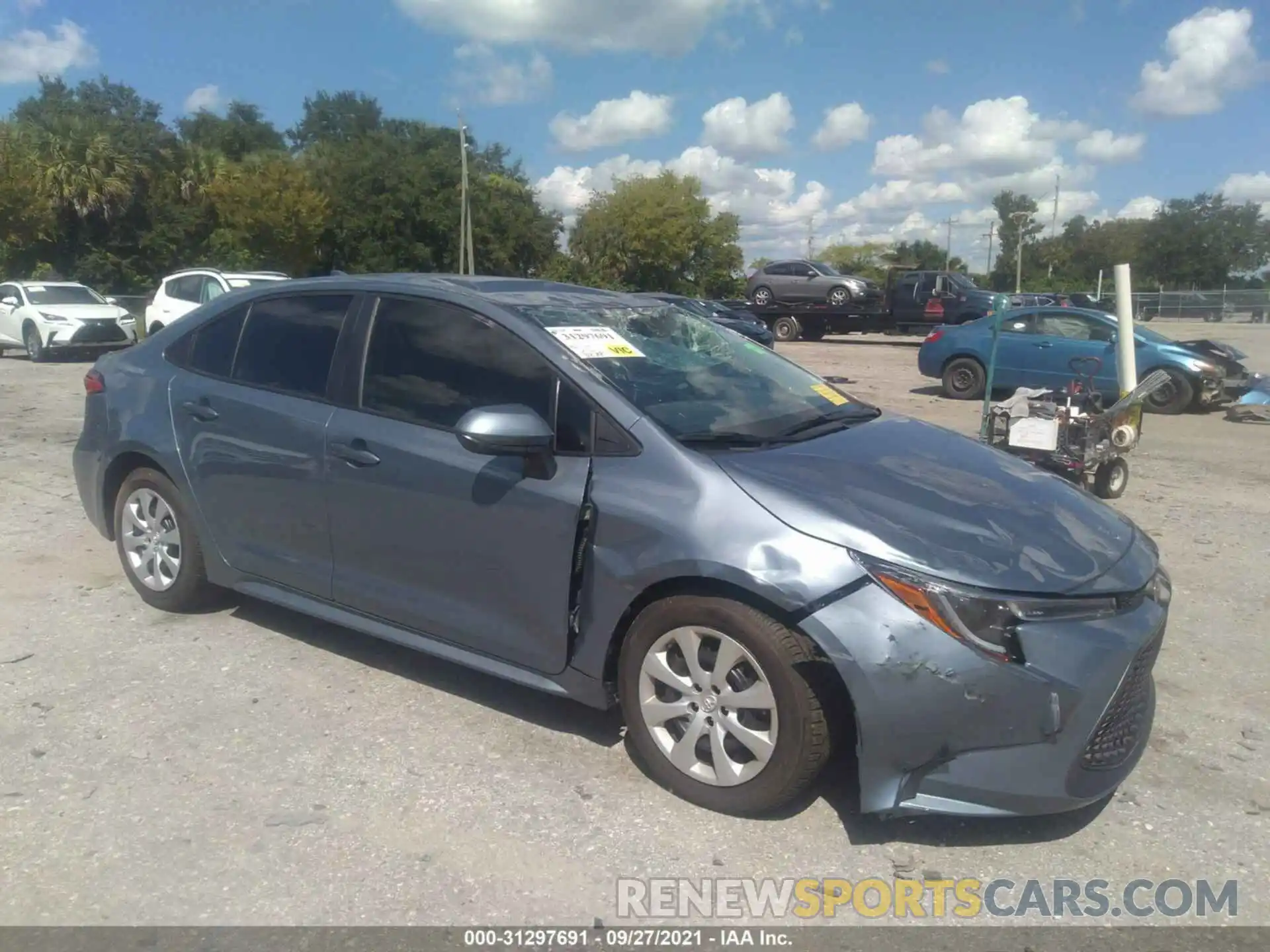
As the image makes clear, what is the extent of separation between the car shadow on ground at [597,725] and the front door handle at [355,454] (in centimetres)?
94

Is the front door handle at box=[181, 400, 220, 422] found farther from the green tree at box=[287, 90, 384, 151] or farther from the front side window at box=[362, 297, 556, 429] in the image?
the green tree at box=[287, 90, 384, 151]

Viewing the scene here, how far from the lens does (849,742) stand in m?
3.23

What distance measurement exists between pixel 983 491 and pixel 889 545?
2.28ft

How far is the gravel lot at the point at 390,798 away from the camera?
296cm

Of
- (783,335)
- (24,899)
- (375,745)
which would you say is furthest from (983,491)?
(783,335)

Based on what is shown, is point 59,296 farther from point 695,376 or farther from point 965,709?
point 965,709

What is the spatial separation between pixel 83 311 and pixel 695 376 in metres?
19.0

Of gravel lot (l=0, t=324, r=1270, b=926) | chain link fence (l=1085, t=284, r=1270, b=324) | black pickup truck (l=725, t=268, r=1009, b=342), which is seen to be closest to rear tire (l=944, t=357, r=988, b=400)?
gravel lot (l=0, t=324, r=1270, b=926)

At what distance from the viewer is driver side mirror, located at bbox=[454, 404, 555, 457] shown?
3.45 meters

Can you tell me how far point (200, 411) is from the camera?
467 cm

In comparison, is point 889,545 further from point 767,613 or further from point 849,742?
point 849,742

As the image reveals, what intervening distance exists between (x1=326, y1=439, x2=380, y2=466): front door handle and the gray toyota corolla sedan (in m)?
0.01

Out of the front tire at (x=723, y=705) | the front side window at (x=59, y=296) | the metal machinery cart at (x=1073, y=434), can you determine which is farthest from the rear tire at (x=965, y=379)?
the front side window at (x=59, y=296)

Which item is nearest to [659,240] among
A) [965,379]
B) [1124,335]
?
[965,379]
